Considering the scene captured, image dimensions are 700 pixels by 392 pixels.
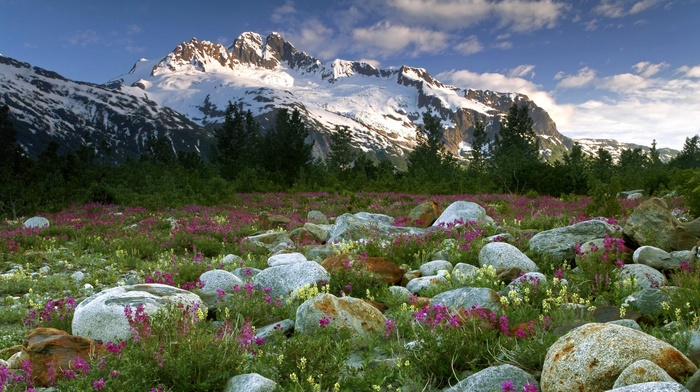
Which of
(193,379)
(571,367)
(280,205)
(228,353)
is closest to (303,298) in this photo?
(228,353)

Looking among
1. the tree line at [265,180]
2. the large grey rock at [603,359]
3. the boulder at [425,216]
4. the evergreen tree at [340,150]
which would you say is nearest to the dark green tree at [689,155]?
the tree line at [265,180]

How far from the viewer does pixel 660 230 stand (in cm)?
855

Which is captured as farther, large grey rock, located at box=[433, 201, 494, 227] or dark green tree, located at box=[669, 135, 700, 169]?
dark green tree, located at box=[669, 135, 700, 169]

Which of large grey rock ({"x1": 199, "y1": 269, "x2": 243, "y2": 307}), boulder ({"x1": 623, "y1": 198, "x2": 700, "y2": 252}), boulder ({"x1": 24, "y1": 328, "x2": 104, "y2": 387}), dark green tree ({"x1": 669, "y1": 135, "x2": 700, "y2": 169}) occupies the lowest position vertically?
boulder ({"x1": 24, "y1": 328, "x2": 104, "y2": 387})

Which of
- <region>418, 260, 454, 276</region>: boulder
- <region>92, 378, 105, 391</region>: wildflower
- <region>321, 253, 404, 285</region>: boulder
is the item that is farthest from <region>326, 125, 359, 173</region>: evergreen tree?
<region>92, 378, 105, 391</region>: wildflower

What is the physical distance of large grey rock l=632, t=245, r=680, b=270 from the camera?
7148 mm

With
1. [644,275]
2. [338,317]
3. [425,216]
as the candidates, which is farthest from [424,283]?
[425,216]

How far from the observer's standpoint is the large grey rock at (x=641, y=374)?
3.16 m

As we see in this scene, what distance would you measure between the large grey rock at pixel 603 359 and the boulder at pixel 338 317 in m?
2.21

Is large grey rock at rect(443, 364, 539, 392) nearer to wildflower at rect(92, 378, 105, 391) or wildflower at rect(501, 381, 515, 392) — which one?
wildflower at rect(501, 381, 515, 392)

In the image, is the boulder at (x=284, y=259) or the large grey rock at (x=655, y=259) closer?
the large grey rock at (x=655, y=259)

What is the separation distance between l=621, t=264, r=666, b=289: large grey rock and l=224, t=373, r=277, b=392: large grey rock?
5.02 m

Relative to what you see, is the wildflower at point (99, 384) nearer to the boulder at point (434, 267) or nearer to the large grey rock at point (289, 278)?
the large grey rock at point (289, 278)

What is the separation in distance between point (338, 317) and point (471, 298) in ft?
5.70
